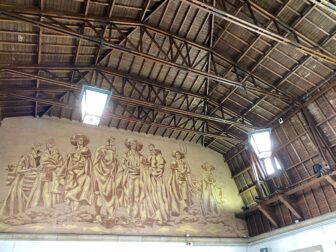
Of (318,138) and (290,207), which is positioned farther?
(290,207)

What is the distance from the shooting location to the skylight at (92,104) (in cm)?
607

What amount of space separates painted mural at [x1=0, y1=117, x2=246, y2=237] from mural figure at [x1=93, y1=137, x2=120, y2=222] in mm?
45

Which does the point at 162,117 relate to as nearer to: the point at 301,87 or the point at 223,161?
the point at 223,161

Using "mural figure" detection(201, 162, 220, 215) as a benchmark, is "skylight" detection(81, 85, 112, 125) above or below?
below

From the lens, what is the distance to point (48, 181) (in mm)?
12578

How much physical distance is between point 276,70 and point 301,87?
4.45ft

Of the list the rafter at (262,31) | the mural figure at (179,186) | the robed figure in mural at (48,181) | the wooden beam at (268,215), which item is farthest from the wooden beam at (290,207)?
the robed figure in mural at (48,181)

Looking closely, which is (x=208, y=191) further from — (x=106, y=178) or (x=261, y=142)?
(x=261, y=142)

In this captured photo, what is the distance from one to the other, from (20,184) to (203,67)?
382 inches

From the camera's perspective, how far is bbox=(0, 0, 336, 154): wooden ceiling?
9.60m

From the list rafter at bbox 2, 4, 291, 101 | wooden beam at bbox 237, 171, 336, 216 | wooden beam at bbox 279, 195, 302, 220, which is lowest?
wooden beam at bbox 279, 195, 302, 220

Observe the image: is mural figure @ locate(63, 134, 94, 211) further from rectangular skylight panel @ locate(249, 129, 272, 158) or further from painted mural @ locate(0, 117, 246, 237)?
rectangular skylight panel @ locate(249, 129, 272, 158)

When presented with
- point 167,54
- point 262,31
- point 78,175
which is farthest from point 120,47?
point 78,175

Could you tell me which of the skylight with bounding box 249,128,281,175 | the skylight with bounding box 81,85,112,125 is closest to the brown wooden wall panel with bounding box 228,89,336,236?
the skylight with bounding box 249,128,281,175
